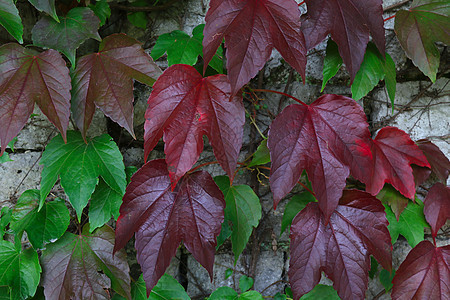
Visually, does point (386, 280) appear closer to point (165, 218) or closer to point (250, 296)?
point (250, 296)

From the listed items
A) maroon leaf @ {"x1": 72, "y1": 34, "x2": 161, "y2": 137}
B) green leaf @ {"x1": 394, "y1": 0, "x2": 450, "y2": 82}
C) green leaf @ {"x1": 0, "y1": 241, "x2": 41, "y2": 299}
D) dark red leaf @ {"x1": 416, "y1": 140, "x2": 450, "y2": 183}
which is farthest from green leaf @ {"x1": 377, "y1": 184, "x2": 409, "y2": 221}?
green leaf @ {"x1": 0, "y1": 241, "x2": 41, "y2": 299}

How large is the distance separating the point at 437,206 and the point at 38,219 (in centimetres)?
123

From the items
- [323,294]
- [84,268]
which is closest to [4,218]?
[84,268]

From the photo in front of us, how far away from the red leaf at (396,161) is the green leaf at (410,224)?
114mm

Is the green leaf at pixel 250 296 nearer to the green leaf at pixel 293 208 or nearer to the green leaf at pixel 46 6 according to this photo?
the green leaf at pixel 293 208

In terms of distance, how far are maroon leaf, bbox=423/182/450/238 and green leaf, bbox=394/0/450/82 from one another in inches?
13.9

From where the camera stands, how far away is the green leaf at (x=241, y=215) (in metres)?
1.12

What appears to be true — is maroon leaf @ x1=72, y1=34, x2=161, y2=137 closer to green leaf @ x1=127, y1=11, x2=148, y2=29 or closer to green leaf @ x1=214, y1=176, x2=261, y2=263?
green leaf @ x1=127, y1=11, x2=148, y2=29

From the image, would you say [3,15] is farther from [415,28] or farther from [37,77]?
[415,28]

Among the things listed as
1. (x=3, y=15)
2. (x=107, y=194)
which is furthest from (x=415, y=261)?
(x=3, y=15)

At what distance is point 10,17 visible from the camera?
3.07ft

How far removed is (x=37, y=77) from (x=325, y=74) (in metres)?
0.80

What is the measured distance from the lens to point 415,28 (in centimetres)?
106

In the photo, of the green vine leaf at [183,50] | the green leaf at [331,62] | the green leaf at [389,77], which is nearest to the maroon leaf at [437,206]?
the green leaf at [389,77]
